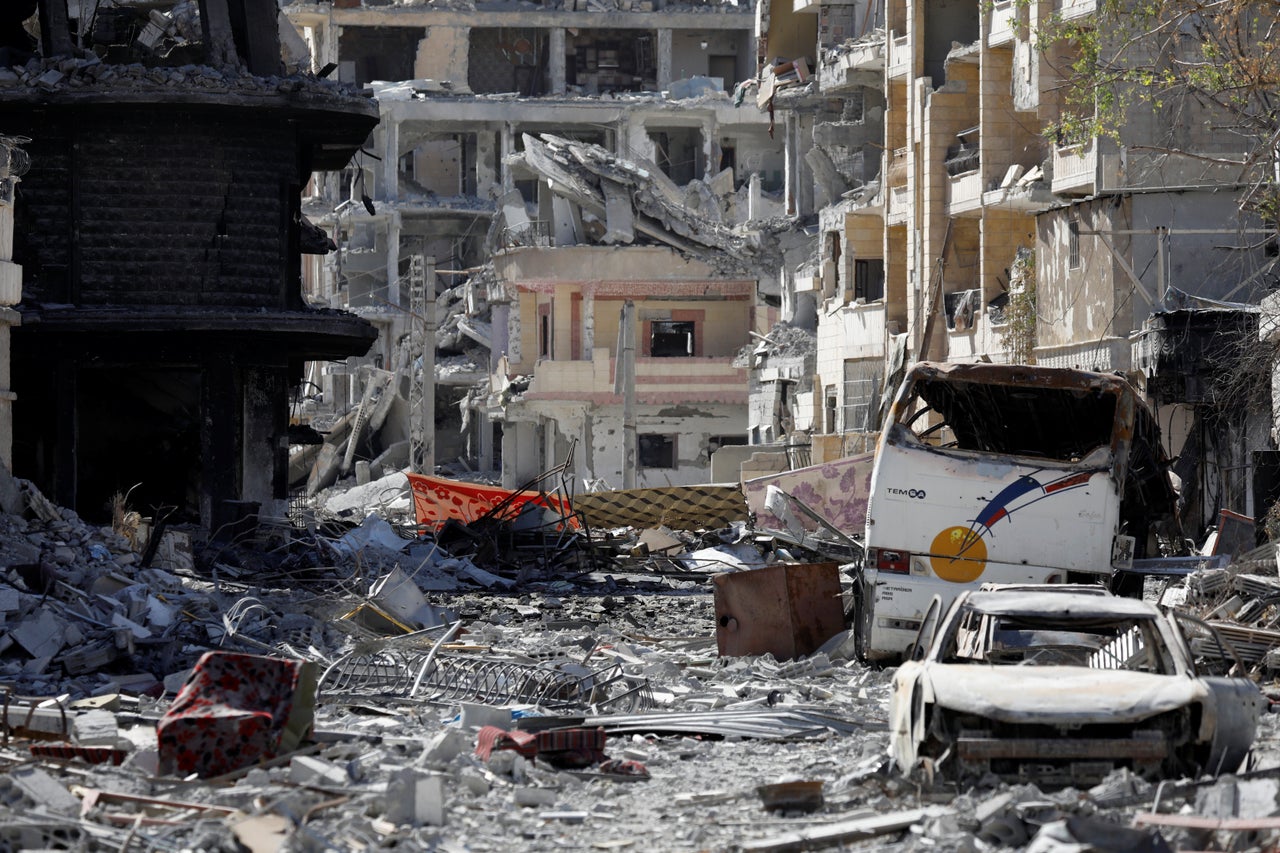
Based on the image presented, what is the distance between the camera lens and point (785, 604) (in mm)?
20531

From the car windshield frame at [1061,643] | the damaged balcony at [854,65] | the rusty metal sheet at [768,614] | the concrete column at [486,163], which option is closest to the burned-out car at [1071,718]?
the car windshield frame at [1061,643]

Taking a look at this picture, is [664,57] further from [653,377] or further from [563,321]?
[653,377]

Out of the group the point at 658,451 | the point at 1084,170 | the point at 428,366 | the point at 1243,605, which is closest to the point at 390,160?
the point at 658,451

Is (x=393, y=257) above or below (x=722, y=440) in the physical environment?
above

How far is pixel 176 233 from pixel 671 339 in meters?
35.3

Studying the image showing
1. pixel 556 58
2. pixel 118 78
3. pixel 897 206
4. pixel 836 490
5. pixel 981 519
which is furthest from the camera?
pixel 556 58

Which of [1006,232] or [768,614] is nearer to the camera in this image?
[768,614]

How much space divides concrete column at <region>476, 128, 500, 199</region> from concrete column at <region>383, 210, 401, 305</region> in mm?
6038

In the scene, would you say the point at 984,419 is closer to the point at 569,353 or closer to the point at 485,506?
the point at 485,506

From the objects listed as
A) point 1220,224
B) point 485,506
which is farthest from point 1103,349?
point 485,506

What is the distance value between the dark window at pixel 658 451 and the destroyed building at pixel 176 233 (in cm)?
3020

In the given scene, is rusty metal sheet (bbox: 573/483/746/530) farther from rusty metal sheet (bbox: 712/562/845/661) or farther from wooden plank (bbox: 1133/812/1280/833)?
wooden plank (bbox: 1133/812/1280/833)

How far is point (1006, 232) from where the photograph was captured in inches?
1700

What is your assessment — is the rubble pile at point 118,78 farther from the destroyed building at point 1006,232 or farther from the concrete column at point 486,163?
the concrete column at point 486,163
